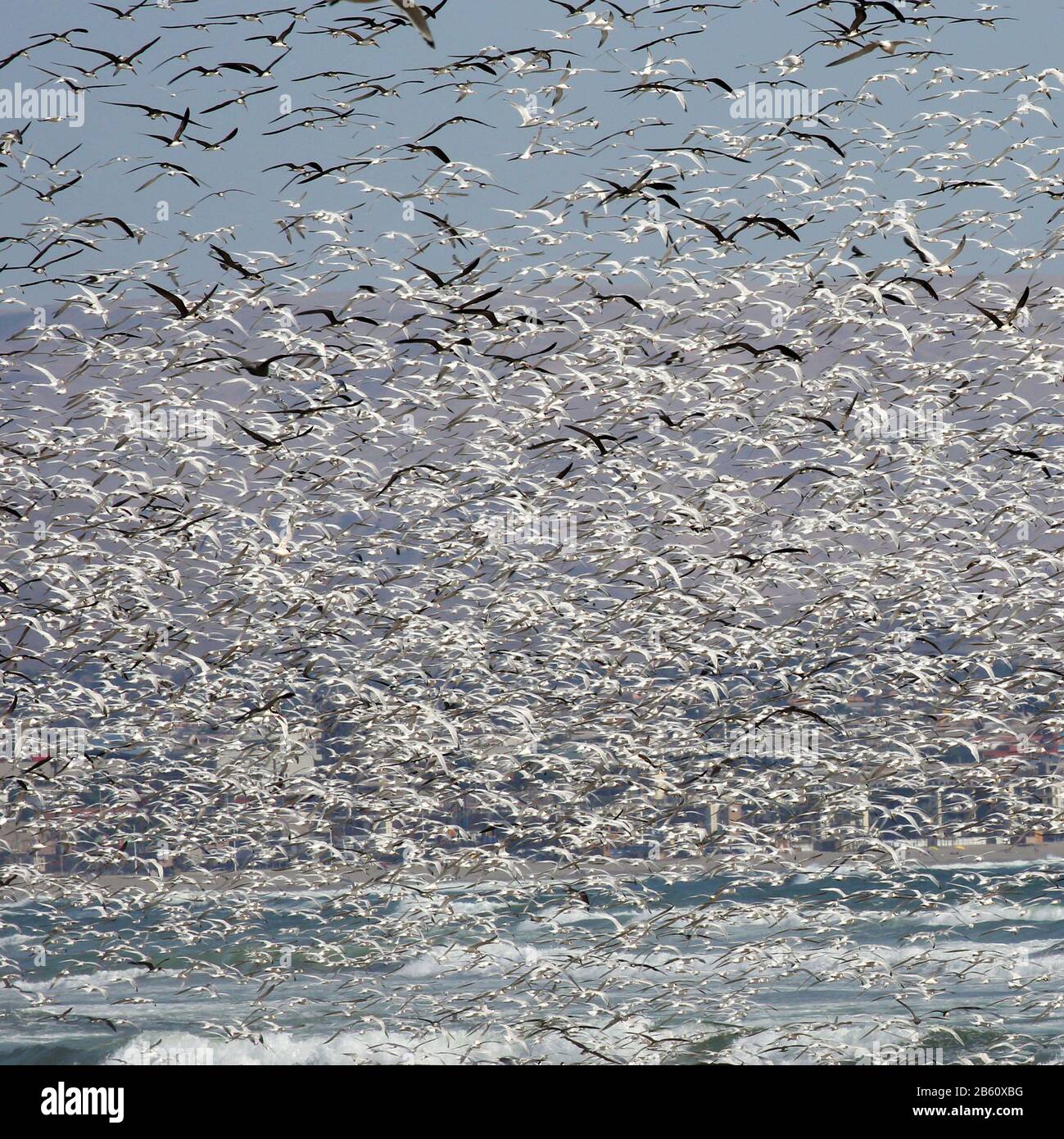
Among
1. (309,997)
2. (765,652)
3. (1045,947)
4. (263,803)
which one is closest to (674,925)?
(1045,947)

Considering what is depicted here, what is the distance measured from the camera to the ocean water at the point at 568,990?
3481 cm

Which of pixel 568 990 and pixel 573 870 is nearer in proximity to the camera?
pixel 568 990

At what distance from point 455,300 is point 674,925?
4572 cm

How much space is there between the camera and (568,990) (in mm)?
45531

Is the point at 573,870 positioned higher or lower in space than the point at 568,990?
higher

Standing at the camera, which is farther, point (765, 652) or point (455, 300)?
point (765, 652)

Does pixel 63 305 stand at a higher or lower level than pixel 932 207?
lower

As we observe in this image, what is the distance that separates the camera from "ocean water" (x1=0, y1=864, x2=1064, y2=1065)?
3481cm

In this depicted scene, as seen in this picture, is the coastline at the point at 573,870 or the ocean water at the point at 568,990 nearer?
the ocean water at the point at 568,990

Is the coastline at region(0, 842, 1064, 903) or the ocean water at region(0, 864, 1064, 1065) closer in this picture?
the ocean water at region(0, 864, 1064, 1065)

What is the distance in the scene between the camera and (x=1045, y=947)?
184ft
